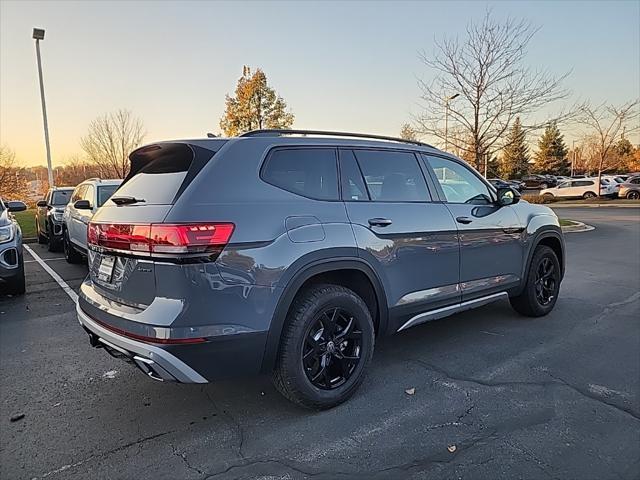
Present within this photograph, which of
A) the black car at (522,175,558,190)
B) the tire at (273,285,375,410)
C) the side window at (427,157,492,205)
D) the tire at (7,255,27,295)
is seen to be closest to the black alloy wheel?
the tire at (273,285,375,410)

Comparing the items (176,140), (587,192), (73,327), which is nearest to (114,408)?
(176,140)

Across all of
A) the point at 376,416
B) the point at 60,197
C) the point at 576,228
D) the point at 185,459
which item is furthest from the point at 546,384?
the point at 576,228

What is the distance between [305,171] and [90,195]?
6.68 meters

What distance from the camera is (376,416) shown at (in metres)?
3.01

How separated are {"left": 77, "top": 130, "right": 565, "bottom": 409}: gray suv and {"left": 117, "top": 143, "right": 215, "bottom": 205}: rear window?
0.01 meters

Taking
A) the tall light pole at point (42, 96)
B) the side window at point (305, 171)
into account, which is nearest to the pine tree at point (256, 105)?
the tall light pole at point (42, 96)

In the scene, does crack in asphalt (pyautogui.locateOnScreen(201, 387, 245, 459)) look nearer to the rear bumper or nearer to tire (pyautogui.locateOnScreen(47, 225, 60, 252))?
the rear bumper

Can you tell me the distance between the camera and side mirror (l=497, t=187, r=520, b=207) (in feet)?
15.0

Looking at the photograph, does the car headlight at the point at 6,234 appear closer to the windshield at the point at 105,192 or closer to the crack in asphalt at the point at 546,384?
the windshield at the point at 105,192

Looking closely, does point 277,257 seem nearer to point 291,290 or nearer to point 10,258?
point 291,290

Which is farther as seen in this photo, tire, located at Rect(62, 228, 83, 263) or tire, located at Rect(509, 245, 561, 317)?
tire, located at Rect(62, 228, 83, 263)

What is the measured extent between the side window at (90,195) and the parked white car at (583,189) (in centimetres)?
3032

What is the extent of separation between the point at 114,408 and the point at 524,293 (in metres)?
4.14

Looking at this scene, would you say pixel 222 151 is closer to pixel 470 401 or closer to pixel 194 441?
pixel 194 441
